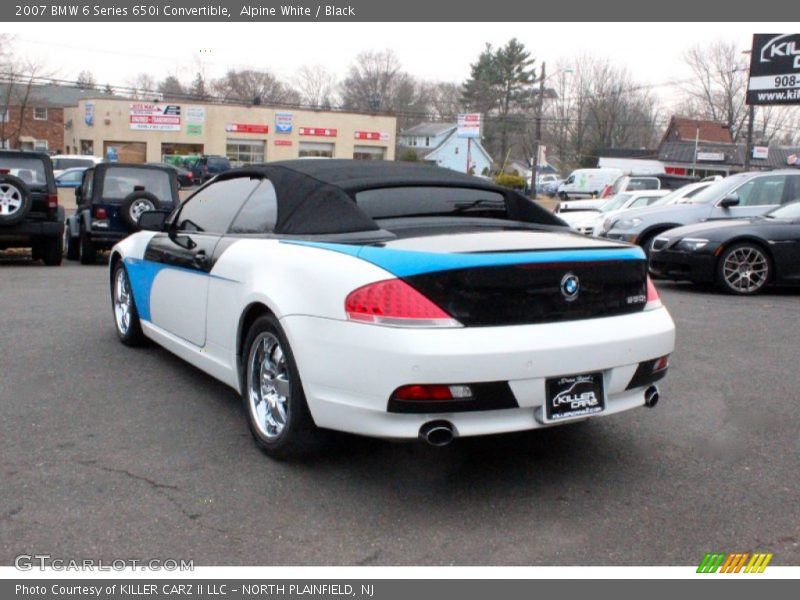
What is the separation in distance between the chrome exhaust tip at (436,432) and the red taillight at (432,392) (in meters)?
0.13

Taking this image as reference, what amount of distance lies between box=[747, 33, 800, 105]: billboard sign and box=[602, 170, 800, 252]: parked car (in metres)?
14.7

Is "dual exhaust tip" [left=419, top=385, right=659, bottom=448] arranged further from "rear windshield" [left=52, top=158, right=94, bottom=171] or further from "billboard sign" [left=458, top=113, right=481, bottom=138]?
"billboard sign" [left=458, top=113, right=481, bottom=138]

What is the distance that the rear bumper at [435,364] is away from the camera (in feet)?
11.9

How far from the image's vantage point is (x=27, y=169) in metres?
13.4

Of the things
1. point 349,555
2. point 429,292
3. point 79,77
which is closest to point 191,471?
point 349,555

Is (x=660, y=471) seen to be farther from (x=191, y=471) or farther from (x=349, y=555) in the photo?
(x=191, y=471)

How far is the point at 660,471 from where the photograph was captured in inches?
169

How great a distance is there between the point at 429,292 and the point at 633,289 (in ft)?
3.90

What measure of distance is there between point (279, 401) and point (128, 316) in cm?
288

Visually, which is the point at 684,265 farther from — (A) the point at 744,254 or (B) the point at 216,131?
(B) the point at 216,131

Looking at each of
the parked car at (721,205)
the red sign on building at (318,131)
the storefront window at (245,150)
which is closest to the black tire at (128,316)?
the parked car at (721,205)

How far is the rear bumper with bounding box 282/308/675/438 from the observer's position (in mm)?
3625

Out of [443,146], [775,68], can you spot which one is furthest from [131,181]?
[443,146]

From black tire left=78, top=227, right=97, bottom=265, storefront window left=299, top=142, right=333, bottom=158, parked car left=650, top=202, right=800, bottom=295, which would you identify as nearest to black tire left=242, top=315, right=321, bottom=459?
parked car left=650, top=202, right=800, bottom=295
